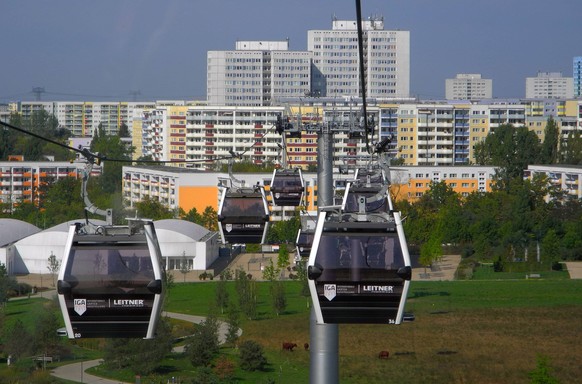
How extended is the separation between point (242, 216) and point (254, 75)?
210ft

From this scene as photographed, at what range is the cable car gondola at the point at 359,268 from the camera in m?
6.99

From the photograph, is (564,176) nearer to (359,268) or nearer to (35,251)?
(35,251)

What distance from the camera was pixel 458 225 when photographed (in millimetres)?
44875

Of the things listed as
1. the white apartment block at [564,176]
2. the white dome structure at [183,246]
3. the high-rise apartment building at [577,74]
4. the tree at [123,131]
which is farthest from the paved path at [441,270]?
the high-rise apartment building at [577,74]

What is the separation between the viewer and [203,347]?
22.1 meters

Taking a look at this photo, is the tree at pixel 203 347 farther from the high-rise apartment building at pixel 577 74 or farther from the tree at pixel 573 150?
the high-rise apartment building at pixel 577 74

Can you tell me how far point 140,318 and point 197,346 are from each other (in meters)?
15.4

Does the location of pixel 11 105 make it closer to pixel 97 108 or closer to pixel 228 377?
pixel 97 108

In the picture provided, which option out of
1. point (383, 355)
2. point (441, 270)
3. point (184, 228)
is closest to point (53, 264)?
point (184, 228)

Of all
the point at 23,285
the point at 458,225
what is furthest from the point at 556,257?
the point at 23,285

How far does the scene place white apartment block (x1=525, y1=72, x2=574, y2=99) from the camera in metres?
115

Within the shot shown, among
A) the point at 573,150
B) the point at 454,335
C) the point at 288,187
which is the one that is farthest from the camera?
the point at 573,150

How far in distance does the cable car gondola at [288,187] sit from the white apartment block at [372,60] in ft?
214

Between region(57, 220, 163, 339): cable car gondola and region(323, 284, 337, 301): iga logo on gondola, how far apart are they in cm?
100
